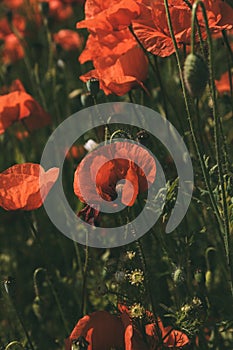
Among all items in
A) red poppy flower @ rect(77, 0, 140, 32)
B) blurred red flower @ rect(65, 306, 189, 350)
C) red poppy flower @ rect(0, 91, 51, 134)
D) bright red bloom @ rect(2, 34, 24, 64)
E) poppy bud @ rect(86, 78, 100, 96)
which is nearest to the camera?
blurred red flower @ rect(65, 306, 189, 350)

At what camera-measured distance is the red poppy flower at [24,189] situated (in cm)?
162

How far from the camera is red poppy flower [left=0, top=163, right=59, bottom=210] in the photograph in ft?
5.32

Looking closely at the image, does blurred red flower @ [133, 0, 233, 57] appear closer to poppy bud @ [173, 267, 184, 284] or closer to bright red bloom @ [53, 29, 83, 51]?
poppy bud @ [173, 267, 184, 284]

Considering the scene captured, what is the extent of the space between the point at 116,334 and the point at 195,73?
66 centimetres

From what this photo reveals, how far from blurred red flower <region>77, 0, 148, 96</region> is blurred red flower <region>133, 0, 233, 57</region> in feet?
0.31

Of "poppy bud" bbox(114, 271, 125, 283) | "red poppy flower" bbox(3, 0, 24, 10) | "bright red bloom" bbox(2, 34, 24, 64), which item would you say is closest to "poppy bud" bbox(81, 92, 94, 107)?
"poppy bud" bbox(114, 271, 125, 283)

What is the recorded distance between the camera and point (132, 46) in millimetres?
1885

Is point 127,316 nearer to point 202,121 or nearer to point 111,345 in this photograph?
point 111,345

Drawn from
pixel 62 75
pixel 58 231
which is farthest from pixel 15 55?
pixel 58 231

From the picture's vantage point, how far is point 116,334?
1.63m

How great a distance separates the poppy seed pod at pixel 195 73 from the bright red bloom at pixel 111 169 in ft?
0.93

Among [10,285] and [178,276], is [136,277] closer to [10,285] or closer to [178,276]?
[178,276]

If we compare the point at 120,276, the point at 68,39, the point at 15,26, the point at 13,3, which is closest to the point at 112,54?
the point at 120,276

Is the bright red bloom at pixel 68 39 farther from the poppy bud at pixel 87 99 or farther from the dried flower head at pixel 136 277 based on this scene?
the dried flower head at pixel 136 277
